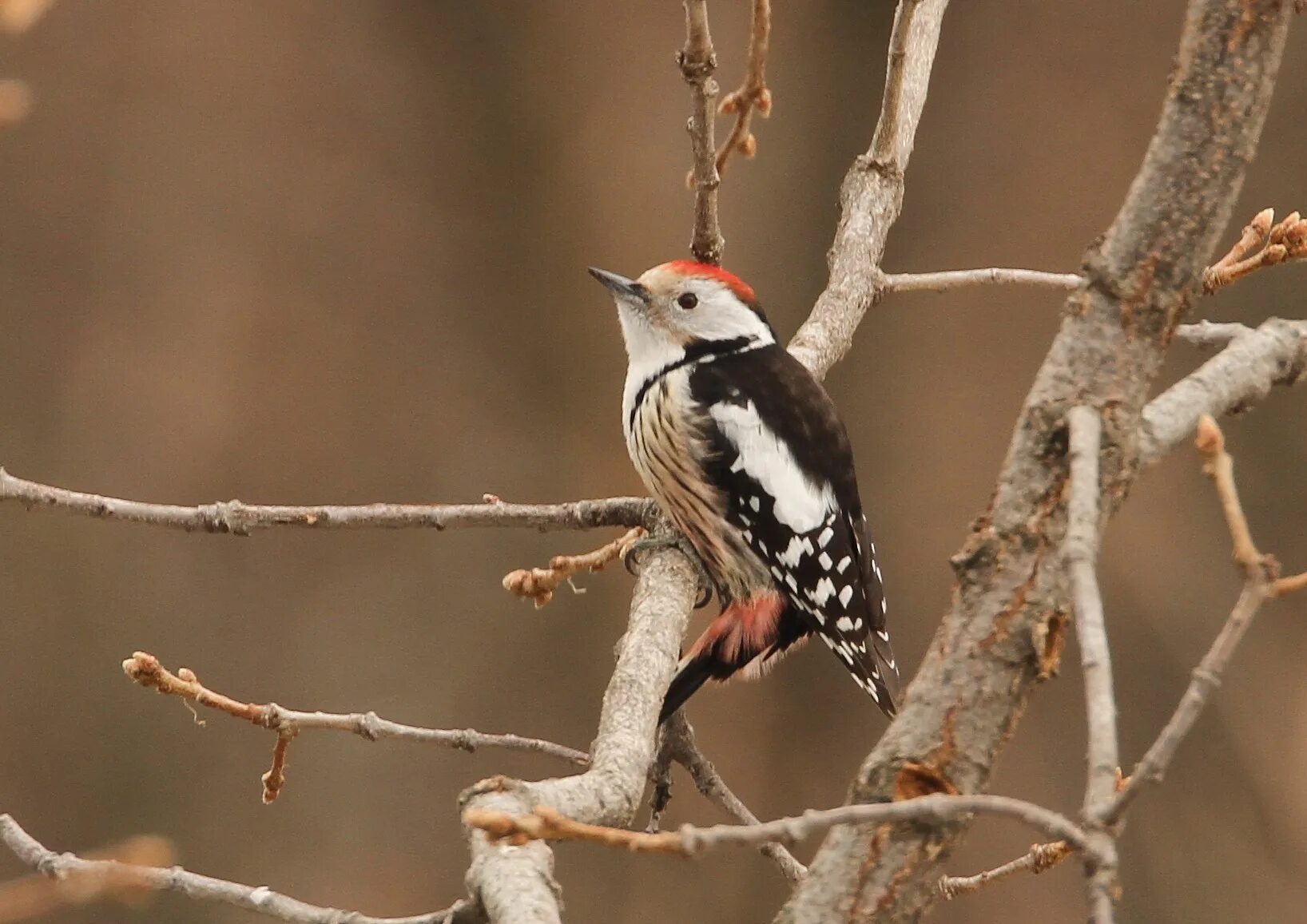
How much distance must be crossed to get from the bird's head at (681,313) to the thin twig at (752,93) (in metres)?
0.43

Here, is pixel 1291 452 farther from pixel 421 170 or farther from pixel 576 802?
pixel 576 802

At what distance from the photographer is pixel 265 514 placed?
1768 millimetres

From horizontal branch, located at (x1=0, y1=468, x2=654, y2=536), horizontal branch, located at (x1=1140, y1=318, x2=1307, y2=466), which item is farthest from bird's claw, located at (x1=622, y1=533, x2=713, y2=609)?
horizontal branch, located at (x1=1140, y1=318, x2=1307, y2=466)

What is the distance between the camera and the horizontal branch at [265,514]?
1717mm

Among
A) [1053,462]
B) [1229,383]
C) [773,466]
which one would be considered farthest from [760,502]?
[1053,462]

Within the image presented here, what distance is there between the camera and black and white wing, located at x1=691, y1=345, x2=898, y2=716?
7.64ft

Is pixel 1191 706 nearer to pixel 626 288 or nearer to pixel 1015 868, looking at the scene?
pixel 1015 868

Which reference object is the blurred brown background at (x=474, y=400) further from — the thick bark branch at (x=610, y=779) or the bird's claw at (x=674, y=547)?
the thick bark branch at (x=610, y=779)

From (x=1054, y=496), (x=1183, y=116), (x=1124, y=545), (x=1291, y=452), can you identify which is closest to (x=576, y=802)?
(x=1054, y=496)

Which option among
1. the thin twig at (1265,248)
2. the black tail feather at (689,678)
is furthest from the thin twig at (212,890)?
the thin twig at (1265,248)

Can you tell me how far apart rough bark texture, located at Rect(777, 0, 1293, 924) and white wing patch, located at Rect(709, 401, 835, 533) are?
127cm

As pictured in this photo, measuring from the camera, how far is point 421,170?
4.16 meters

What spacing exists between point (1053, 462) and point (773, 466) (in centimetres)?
135

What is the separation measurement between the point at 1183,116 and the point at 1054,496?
0.32 meters
